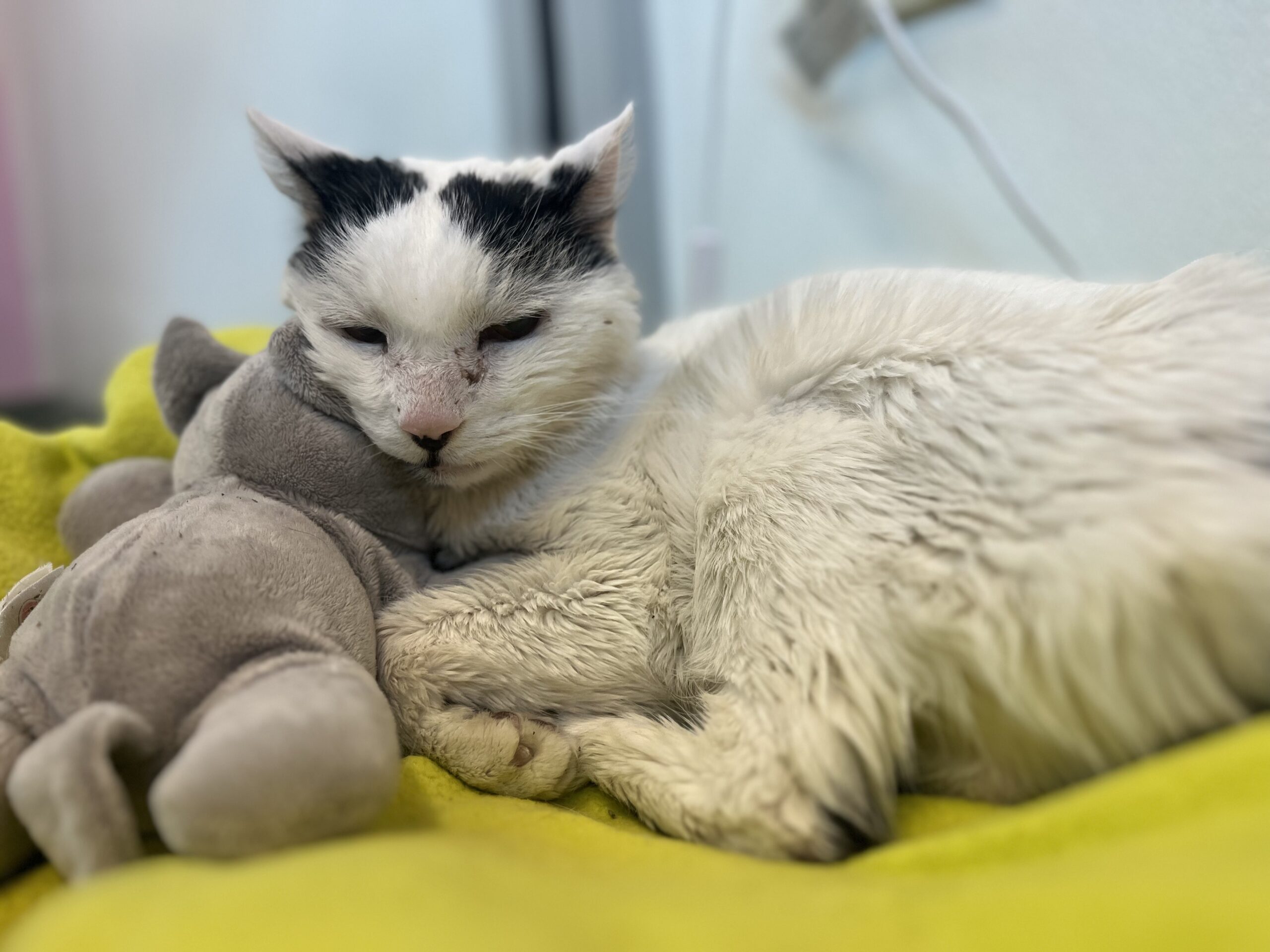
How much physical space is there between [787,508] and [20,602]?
740 mm

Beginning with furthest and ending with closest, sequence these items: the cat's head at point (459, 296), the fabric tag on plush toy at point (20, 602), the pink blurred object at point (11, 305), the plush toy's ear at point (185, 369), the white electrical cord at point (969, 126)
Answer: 1. the pink blurred object at point (11, 305)
2. the white electrical cord at point (969, 126)
3. the plush toy's ear at point (185, 369)
4. the cat's head at point (459, 296)
5. the fabric tag on plush toy at point (20, 602)

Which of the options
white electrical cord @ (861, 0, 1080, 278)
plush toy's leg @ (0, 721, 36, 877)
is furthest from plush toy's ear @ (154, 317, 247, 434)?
white electrical cord @ (861, 0, 1080, 278)

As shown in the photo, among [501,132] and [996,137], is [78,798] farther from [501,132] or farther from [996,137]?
[501,132]

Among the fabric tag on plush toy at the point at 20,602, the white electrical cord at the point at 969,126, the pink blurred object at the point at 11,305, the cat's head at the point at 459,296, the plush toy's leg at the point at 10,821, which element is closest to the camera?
the plush toy's leg at the point at 10,821

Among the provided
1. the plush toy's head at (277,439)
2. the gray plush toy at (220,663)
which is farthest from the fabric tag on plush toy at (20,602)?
the plush toy's head at (277,439)

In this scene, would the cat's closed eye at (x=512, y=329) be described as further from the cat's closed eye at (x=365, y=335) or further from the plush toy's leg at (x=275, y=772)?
the plush toy's leg at (x=275, y=772)

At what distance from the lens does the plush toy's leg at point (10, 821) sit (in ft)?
1.82

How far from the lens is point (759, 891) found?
498mm

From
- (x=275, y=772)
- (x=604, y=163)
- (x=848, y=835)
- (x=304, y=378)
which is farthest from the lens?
(x=604, y=163)

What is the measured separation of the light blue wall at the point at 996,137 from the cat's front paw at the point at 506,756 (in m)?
0.87

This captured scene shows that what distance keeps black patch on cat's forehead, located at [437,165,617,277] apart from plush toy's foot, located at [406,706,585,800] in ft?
1.67

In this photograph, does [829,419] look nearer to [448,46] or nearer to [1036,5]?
[1036,5]

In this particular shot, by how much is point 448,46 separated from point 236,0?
1.77ft

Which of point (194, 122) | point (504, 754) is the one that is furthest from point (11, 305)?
point (504, 754)
